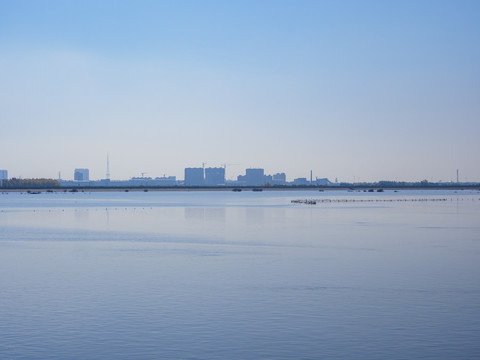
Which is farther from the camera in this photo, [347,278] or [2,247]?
[2,247]

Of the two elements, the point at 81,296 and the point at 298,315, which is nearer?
the point at 298,315

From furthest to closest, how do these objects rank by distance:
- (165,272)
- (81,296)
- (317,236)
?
(317,236) < (165,272) < (81,296)

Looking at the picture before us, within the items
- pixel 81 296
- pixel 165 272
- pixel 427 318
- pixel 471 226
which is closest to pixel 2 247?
pixel 165 272

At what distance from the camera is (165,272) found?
31.1 m

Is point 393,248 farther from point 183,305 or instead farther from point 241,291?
point 183,305

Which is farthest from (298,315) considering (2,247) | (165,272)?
(2,247)

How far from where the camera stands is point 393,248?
41.7m

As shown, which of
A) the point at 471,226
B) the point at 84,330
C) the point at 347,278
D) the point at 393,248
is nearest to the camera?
the point at 84,330

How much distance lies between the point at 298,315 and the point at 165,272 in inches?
449

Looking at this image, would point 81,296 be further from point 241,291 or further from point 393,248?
point 393,248

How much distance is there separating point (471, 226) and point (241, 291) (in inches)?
1658

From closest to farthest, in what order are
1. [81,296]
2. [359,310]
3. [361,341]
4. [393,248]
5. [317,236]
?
[361,341] → [359,310] → [81,296] → [393,248] → [317,236]

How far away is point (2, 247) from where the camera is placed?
44188 millimetres

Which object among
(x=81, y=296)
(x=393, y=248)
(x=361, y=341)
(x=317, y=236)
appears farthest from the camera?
(x=317, y=236)
